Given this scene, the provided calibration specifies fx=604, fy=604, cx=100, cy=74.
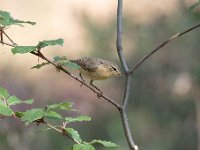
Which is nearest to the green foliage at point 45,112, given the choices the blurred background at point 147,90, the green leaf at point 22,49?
the green leaf at point 22,49

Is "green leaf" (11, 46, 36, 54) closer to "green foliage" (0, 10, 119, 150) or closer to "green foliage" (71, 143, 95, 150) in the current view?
"green foliage" (0, 10, 119, 150)

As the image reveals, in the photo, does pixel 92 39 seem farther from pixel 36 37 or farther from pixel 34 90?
pixel 36 37

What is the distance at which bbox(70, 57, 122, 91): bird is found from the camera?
1780 mm

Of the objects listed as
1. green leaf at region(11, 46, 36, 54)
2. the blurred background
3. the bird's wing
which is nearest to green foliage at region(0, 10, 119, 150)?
green leaf at region(11, 46, 36, 54)

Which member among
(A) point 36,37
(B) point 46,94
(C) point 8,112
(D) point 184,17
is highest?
(C) point 8,112

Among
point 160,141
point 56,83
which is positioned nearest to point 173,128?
point 160,141

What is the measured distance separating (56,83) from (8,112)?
269 inches

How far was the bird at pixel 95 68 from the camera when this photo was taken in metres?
1.78

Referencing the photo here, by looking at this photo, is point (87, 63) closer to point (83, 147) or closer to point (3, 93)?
point (3, 93)

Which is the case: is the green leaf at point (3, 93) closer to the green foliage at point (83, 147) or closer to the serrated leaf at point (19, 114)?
the serrated leaf at point (19, 114)

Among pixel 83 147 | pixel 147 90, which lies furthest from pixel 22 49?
pixel 147 90

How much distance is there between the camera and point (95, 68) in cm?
186

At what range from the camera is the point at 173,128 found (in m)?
4.96

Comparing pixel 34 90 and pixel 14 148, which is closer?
pixel 14 148
